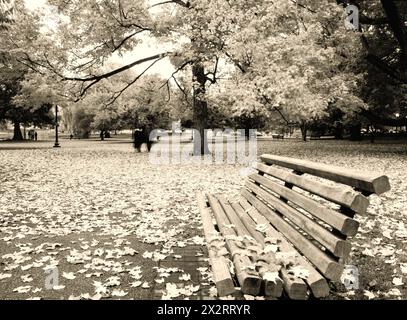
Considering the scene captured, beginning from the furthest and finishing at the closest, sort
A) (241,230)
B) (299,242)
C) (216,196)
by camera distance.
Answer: (216,196) < (241,230) < (299,242)

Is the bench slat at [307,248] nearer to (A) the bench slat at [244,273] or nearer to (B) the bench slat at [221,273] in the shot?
(A) the bench slat at [244,273]

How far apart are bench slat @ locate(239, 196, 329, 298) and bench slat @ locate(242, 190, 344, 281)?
0.05 meters

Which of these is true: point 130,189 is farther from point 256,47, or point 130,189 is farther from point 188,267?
point 256,47

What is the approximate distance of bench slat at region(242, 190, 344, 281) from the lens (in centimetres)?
275

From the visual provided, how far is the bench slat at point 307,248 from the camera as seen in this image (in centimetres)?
275

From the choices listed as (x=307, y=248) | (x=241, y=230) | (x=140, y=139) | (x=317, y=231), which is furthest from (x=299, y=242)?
(x=140, y=139)

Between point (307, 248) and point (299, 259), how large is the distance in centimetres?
11

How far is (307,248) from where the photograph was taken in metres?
3.18

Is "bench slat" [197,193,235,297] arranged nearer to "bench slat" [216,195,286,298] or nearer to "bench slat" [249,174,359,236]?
→ "bench slat" [216,195,286,298]

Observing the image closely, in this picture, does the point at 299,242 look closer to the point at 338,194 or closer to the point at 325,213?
the point at 325,213

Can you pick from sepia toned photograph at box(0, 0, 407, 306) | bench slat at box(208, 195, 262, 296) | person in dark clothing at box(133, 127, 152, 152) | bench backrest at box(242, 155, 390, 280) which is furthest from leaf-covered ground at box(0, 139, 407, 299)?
person in dark clothing at box(133, 127, 152, 152)

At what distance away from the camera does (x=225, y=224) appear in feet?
14.6

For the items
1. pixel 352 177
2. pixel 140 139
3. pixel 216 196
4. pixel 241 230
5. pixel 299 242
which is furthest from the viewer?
pixel 140 139

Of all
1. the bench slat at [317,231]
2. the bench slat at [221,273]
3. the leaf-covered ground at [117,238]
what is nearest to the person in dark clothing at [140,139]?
the leaf-covered ground at [117,238]
